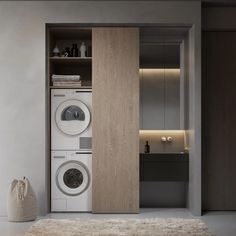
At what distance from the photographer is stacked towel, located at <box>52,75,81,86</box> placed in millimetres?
7305

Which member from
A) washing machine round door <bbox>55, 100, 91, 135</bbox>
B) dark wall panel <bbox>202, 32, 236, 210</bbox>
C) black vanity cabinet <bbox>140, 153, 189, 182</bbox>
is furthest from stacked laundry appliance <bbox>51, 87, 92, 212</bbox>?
dark wall panel <bbox>202, 32, 236, 210</bbox>

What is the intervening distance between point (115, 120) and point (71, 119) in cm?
57

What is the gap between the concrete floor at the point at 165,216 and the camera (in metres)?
A: 5.90

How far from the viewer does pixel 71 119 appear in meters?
7.28

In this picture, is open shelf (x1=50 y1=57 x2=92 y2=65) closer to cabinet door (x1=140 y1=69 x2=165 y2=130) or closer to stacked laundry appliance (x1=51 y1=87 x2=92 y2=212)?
stacked laundry appliance (x1=51 y1=87 x2=92 y2=212)

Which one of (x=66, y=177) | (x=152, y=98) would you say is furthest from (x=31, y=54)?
(x=152, y=98)

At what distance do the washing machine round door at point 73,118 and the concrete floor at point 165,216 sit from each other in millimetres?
1066

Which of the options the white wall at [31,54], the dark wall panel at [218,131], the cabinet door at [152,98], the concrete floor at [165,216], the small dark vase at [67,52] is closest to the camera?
the concrete floor at [165,216]

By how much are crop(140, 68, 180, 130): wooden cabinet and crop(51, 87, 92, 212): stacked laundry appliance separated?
828mm

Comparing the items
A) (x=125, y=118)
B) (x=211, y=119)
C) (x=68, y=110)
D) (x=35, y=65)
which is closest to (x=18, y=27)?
(x=35, y=65)

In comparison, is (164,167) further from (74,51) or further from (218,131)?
(74,51)

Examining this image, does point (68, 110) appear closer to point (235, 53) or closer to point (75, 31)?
point (75, 31)

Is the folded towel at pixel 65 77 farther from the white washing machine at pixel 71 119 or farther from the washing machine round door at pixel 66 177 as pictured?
the washing machine round door at pixel 66 177

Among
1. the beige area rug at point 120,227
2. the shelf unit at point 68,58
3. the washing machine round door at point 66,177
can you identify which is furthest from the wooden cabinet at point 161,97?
the beige area rug at point 120,227
